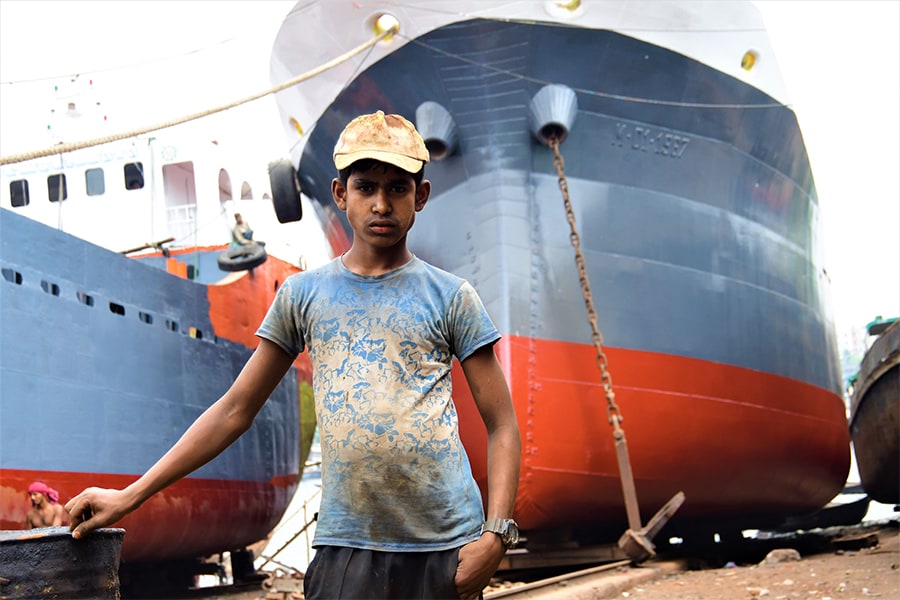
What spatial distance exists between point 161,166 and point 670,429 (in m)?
8.47

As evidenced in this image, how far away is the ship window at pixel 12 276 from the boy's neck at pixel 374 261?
21.8ft

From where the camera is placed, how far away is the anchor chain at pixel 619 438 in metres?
6.69

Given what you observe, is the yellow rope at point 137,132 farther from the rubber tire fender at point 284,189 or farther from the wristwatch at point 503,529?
the wristwatch at point 503,529

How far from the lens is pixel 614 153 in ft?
27.0

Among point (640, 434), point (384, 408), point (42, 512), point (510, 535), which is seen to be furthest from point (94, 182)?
point (510, 535)

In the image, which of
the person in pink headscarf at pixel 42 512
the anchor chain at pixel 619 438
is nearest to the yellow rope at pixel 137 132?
the anchor chain at pixel 619 438

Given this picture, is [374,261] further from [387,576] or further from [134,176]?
[134,176]

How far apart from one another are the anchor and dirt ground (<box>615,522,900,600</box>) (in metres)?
0.32

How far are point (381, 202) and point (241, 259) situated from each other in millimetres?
9640

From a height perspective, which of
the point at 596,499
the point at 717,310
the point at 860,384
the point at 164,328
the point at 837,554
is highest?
the point at 164,328

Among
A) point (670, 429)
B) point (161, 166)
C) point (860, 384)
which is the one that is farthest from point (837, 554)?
point (161, 166)

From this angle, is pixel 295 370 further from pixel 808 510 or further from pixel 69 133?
pixel 808 510

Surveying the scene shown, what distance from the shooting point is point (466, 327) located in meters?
1.78

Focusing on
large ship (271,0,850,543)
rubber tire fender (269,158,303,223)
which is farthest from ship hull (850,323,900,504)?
rubber tire fender (269,158,303,223)
